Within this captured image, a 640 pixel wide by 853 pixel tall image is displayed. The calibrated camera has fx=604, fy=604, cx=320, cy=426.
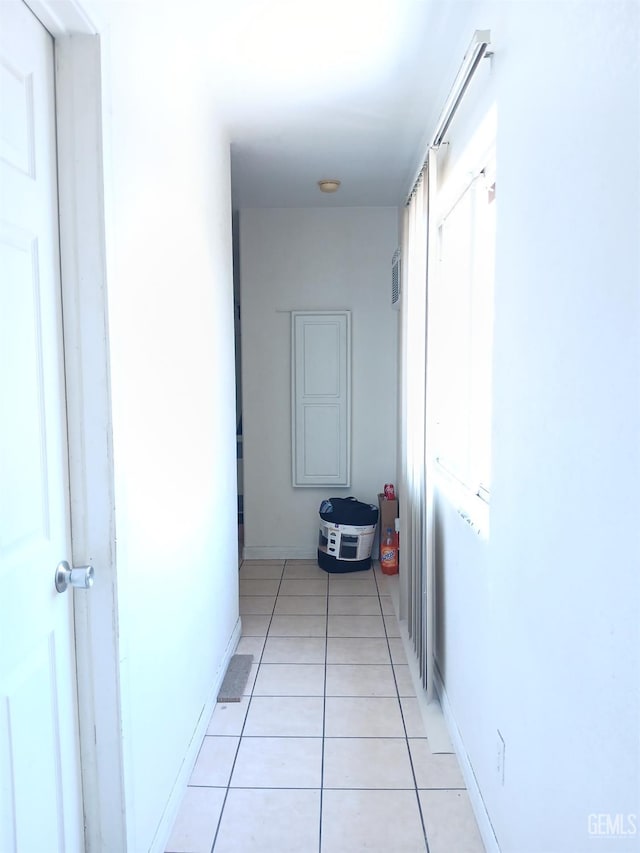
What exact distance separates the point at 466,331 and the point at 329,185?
1.86 m

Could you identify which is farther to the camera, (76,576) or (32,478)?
(76,576)

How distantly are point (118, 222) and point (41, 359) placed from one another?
0.42 m

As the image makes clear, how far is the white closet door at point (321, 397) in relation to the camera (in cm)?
457

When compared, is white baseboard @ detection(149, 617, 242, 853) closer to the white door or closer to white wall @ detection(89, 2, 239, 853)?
white wall @ detection(89, 2, 239, 853)

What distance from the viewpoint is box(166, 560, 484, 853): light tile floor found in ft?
6.08

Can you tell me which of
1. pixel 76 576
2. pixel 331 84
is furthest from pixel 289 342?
pixel 76 576

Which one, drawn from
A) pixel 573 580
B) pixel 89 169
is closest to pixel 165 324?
pixel 89 169

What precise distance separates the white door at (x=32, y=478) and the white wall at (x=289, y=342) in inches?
128

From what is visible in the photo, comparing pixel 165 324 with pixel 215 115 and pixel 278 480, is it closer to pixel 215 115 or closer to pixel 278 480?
pixel 215 115

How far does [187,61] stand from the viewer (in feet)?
7.16

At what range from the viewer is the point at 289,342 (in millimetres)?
4613

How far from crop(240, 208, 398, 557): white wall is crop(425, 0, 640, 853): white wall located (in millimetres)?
2746

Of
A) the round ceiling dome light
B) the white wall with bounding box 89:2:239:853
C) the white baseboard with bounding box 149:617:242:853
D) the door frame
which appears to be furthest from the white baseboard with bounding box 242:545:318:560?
the door frame

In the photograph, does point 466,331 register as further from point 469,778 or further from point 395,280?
point 395,280
